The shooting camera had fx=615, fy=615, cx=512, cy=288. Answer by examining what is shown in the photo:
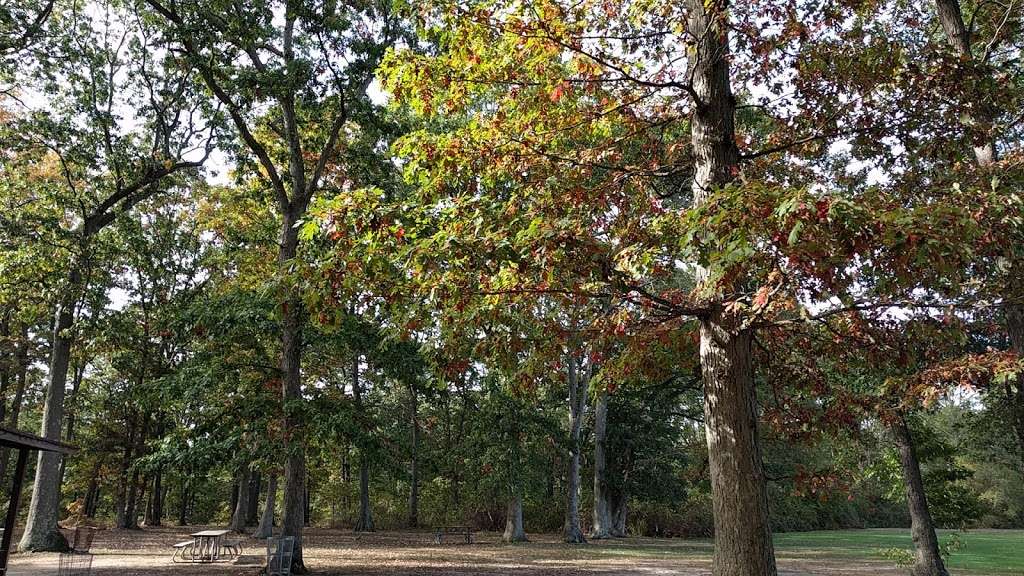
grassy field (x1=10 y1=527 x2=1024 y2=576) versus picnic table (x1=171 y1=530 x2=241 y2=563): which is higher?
picnic table (x1=171 y1=530 x2=241 y2=563)

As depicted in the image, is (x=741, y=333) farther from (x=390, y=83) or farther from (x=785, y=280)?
(x=390, y=83)

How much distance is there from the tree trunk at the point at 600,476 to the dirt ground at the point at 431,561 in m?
3.61

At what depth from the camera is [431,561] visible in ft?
50.4

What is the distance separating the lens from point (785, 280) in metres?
4.14

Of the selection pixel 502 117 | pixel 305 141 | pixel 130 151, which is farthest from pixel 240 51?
pixel 502 117

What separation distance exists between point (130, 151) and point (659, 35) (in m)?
16.0

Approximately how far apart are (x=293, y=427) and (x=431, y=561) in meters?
5.86

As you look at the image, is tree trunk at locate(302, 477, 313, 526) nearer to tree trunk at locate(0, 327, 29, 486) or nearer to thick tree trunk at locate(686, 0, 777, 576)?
tree trunk at locate(0, 327, 29, 486)

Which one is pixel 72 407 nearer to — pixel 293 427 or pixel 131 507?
pixel 131 507

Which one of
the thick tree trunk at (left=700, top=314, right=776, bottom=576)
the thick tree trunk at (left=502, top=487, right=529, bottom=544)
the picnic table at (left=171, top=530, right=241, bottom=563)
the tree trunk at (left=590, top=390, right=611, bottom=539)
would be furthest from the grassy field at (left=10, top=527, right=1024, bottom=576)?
the thick tree trunk at (left=700, top=314, right=776, bottom=576)

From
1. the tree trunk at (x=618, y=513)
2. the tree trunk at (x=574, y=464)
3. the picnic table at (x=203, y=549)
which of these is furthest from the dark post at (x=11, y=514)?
the tree trunk at (x=618, y=513)

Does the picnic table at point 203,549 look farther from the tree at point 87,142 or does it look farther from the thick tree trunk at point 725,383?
the thick tree trunk at point 725,383

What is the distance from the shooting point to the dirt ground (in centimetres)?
1264

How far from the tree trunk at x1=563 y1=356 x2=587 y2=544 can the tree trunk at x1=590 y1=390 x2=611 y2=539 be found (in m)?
1.45
